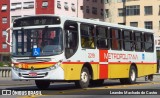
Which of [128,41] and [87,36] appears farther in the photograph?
[128,41]

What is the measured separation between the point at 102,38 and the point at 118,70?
241cm

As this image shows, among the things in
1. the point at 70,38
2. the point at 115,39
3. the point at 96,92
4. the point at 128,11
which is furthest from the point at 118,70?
the point at 128,11

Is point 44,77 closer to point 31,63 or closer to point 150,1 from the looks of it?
point 31,63

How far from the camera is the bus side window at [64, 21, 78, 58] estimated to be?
1977 centimetres

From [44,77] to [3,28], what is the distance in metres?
74.0

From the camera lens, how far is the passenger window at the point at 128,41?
24906 mm

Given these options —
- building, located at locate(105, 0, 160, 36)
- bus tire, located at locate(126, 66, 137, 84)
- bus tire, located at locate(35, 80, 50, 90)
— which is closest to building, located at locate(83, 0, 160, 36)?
building, located at locate(105, 0, 160, 36)

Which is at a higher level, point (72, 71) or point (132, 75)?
point (72, 71)

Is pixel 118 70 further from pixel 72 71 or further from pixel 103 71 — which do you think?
pixel 72 71

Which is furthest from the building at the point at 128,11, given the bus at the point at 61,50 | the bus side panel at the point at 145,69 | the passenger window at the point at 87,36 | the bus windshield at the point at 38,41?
the bus windshield at the point at 38,41

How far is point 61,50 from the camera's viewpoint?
19422 mm

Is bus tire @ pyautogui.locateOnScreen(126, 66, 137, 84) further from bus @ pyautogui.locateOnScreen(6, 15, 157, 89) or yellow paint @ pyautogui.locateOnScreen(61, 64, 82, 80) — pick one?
yellow paint @ pyautogui.locateOnScreen(61, 64, 82, 80)

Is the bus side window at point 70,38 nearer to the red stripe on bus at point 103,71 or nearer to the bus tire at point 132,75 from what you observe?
the red stripe on bus at point 103,71

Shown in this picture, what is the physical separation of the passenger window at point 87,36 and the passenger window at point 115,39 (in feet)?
6.52
